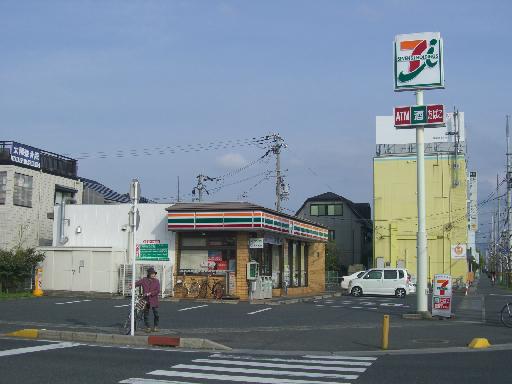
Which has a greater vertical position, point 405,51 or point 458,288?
point 405,51

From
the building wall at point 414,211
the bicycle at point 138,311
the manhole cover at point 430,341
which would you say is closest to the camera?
the manhole cover at point 430,341

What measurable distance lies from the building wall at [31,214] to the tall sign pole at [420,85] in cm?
2091

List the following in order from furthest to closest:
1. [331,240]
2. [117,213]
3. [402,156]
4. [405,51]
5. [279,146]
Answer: [331,240] < [402,156] < [279,146] < [117,213] < [405,51]

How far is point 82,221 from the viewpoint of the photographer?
33688mm

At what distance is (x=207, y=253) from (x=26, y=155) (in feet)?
41.5

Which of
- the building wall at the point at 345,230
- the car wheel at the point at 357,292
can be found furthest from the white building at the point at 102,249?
the building wall at the point at 345,230

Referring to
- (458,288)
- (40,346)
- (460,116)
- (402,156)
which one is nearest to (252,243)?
(40,346)

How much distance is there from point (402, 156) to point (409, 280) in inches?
1006

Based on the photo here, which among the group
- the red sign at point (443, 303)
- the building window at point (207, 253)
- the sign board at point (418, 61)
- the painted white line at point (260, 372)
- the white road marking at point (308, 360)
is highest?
the sign board at point (418, 61)

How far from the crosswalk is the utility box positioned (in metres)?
15.2

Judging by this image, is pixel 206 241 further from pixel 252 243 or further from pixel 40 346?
pixel 40 346

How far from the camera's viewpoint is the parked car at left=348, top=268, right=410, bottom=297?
Answer: 3697 centimetres

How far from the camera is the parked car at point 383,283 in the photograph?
37.0 metres

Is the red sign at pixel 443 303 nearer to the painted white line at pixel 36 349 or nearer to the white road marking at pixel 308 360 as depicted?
the white road marking at pixel 308 360
